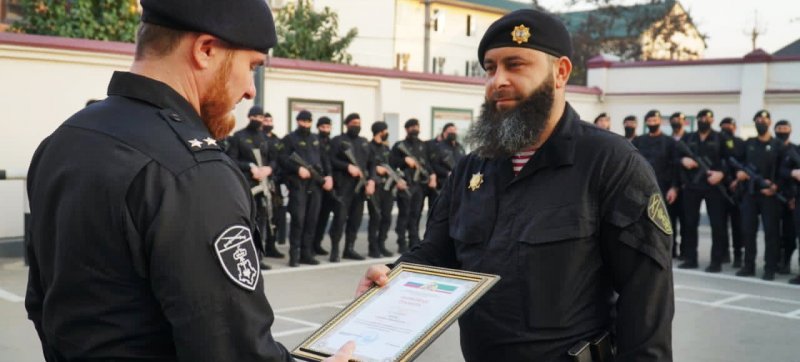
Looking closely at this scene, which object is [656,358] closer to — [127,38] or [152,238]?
[152,238]

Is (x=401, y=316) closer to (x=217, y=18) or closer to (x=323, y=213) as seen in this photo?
(x=217, y=18)

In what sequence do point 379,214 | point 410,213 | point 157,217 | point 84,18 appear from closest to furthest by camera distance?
1. point 157,217
2. point 379,214
3. point 410,213
4. point 84,18

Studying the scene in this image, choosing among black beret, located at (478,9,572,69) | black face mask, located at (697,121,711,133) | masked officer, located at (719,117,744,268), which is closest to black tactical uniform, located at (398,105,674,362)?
black beret, located at (478,9,572,69)

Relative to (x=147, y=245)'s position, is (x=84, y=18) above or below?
above

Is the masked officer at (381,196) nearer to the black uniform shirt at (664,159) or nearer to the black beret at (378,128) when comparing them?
the black beret at (378,128)

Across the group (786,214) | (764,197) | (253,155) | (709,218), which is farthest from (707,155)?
(253,155)

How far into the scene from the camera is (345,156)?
11188 millimetres

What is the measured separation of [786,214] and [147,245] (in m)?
10.6

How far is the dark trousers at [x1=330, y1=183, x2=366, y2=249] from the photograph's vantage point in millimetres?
11094

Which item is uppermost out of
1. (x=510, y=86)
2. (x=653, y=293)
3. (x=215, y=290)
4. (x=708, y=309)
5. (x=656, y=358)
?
(x=510, y=86)

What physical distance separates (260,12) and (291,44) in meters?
19.8

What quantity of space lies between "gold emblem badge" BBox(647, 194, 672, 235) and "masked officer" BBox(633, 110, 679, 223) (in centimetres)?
934

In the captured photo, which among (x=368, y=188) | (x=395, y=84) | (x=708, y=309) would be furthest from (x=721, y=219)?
(x=395, y=84)

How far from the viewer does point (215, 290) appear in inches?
59.3
